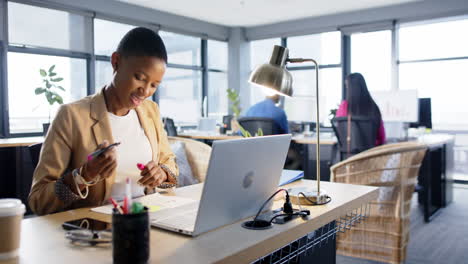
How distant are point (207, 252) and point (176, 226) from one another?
0.57ft

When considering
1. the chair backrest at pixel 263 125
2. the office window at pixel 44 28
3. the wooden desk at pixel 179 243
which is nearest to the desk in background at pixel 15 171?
the office window at pixel 44 28

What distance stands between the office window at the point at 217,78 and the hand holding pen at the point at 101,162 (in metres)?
7.03

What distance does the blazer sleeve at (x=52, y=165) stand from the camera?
1198 mm

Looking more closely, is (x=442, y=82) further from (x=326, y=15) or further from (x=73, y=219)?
(x=73, y=219)

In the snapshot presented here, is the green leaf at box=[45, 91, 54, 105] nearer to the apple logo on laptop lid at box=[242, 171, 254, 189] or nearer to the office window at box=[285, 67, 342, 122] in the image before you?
the office window at box=[285, 67, 342, 122]

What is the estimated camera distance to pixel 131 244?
0.72 meters

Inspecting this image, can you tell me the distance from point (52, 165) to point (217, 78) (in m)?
7.13

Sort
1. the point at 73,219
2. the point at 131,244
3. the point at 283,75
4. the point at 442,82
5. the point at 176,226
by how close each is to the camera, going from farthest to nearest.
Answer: the point at 442,82 < the point at 283,75 < the point at 73,219 < the point at 176,226 < the point at 131,244

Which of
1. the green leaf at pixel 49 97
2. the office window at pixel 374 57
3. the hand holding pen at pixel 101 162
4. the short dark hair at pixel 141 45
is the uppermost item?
the office window at pixel 374 57

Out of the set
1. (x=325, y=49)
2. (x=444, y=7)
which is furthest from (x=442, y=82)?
(x=325, y=49)

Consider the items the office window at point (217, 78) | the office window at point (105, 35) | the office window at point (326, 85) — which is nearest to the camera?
the office window at point (105, 35)

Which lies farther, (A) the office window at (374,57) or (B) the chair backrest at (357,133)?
(A) the office window at (374,57)

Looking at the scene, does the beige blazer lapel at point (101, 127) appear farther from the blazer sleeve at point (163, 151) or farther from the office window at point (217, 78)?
the office window at point (217, 78)

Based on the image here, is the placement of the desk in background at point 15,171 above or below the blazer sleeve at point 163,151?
below
